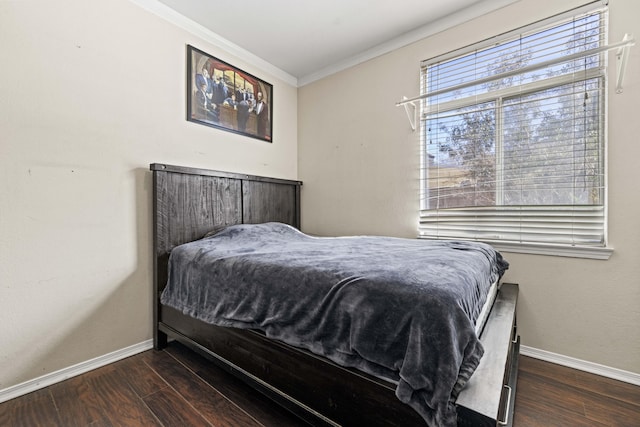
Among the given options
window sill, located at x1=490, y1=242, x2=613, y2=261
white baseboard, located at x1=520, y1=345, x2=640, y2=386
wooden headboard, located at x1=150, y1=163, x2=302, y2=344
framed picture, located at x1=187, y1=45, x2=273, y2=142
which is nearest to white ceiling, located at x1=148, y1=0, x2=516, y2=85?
framed picture, located at x1=187, y1=45, x2=273, y2=142

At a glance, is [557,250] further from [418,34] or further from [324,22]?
[324,22]

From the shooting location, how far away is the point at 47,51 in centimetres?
163

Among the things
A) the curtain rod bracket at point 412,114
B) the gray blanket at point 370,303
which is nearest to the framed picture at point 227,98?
the gray blanket at point 370,303

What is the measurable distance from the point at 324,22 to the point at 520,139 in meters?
1.73

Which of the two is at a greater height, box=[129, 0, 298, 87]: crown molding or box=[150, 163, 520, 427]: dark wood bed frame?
box=[129, 0, 298, 87]: crown molding

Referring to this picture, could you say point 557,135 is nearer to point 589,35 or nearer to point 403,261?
point 589,35

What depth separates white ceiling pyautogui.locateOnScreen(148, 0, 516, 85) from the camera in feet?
6.90

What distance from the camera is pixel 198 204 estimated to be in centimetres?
226

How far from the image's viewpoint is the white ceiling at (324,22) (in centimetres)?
210

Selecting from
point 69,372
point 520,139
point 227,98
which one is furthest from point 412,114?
point 69,372

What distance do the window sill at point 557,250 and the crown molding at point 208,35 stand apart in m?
2.63

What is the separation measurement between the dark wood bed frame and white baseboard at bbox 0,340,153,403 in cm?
15

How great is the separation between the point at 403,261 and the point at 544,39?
6.15ft

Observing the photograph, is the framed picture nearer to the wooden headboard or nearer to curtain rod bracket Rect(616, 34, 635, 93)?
the wooden headboard
